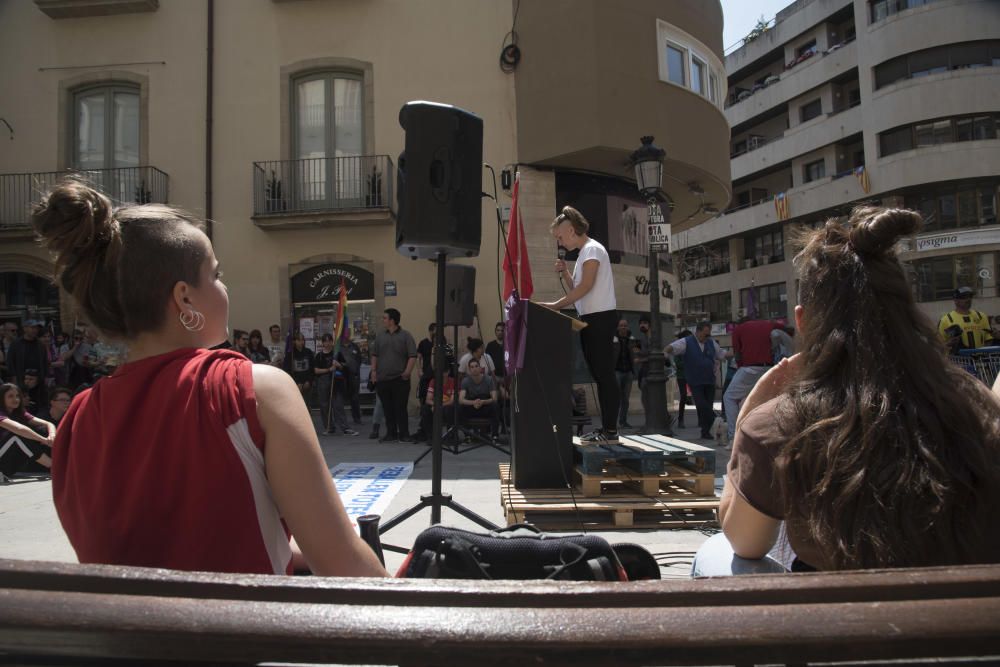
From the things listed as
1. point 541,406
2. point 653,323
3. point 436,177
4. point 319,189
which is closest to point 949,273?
point 653,323

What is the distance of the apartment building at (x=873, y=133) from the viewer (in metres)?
27.5

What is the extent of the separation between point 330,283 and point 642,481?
1042cm

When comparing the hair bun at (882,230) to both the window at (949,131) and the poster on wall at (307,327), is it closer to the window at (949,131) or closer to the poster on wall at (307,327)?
the poster on wall at (307,327)

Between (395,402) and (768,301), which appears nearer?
(395,402)

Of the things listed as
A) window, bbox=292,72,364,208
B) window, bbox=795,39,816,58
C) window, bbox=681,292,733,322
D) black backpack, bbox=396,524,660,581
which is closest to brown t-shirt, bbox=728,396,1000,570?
black backpack, bbox=396,524,660,581

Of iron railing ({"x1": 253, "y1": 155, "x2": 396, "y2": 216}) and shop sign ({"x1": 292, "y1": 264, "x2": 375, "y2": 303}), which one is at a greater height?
iron railing ({"x1": 253, "y1": 155, "x2": 396, "y2": 216})

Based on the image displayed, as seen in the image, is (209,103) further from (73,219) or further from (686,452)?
(73,219)

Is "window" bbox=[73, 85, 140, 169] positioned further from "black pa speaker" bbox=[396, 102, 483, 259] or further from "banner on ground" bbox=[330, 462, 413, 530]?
"black pa speaker" bbox=[396, 102, 483, 259]

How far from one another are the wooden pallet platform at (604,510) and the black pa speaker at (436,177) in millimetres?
1904

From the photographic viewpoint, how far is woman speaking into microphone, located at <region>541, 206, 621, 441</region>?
16.3 ft

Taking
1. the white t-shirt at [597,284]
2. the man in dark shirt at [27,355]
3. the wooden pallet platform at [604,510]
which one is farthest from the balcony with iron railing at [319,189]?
the wooden pallet platform at [604,510]

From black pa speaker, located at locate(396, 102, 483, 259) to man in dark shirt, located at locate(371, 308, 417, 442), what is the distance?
5.59m

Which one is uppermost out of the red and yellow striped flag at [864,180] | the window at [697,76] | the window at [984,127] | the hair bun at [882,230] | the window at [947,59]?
the window at [947,59]

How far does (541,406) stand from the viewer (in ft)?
16.9
